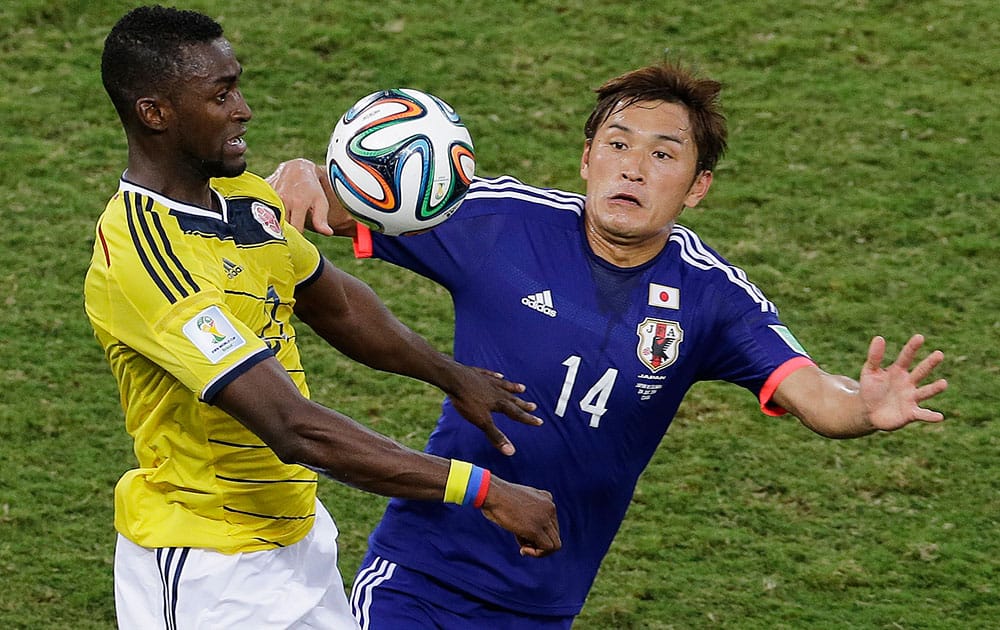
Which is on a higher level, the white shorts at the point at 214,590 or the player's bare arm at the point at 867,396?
the player's bare arm at the point at 867,396

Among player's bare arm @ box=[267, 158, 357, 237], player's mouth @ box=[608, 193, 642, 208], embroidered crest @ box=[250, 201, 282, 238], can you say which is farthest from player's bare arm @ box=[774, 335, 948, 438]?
embroidered crest @ box=[250, 201, 282, 238]

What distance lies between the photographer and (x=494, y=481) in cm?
409

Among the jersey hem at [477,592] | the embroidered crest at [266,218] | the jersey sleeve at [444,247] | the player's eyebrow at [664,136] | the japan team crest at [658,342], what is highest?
the player's eyebrow at [664,136]

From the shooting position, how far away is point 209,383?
3.79 meters

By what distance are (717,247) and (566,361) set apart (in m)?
4.20

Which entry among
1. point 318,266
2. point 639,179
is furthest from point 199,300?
point 639,179

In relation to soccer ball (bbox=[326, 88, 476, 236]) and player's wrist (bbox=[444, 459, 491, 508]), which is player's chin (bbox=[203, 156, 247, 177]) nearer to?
soccer ball (bbox=[326, 88, 476, 236])

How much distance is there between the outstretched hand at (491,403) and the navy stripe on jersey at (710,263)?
0.69m

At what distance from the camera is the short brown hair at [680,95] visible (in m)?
4.89

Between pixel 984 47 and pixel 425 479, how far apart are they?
758 cm

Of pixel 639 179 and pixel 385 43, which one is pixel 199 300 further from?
pixel 385 43

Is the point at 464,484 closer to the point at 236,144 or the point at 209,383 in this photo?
the point at 209,383

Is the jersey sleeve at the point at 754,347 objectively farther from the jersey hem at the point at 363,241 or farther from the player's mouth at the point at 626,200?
the jersey hem at the point at 363,241

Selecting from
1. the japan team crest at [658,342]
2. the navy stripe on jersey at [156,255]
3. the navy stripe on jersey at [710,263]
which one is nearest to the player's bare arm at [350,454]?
the navy stripe on jersey at [156,255]
